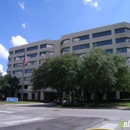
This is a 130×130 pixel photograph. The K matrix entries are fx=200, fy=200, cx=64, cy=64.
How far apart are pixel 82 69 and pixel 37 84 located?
14.0 metres

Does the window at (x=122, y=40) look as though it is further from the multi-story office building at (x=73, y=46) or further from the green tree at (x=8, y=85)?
the green tree at (x=8, y=85)

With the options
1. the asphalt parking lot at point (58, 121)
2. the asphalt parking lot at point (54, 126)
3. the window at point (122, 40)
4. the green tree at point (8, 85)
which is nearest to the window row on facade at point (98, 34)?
the window at point (122, 40)

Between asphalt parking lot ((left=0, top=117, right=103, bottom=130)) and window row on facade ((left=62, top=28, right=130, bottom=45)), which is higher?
window row on facade ((left=62, top=28, right=130, bottom=45))

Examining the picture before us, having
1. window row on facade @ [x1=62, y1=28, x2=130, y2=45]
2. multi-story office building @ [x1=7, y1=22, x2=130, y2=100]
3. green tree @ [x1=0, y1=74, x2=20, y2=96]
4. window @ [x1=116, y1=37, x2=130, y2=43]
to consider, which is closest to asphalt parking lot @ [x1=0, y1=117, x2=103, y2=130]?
multi-story office building @ [x1=7, y1=22, x2=130, y2=100]

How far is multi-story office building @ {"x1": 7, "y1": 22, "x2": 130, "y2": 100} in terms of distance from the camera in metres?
57.3

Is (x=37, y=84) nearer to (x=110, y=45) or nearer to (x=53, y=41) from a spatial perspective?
(x=110, y=45)

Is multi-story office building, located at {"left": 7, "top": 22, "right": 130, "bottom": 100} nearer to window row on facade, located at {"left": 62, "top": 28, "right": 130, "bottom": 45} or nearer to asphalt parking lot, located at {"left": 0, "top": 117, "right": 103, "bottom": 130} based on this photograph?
window row on facade, located at {"left": 62, "top": 28, "right": 130, "bottom": 45}

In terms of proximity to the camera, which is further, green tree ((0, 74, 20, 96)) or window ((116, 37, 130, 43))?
green tree ((0, 74, 20, 96))

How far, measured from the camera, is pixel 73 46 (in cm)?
6725

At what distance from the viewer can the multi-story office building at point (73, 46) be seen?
57284 mm

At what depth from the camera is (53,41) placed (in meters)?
77.4

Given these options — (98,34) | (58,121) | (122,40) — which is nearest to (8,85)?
(98,34)

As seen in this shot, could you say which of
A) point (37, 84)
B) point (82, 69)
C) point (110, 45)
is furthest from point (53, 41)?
point (82, 69)

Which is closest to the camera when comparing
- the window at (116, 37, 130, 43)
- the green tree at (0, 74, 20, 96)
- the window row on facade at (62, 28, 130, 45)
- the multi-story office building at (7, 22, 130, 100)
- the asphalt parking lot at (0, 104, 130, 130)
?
the asphalt parking lot at (0, 104, 130, 130)
